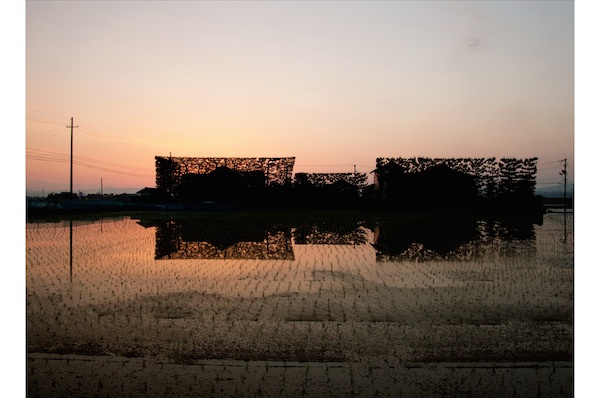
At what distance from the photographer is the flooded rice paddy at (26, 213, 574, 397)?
467 centimetres

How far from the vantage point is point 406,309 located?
7402mm

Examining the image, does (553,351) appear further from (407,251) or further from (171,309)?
(407,251)

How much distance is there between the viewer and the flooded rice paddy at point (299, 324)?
4668mm

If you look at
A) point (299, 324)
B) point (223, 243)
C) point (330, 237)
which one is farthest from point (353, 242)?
point (299, 324)

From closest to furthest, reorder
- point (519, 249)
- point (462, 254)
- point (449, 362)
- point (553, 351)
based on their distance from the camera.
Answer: point (449, 362), point (553, 351), point (462, 254), point (519, 249)

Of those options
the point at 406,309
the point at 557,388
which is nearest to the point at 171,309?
the point at 406,309

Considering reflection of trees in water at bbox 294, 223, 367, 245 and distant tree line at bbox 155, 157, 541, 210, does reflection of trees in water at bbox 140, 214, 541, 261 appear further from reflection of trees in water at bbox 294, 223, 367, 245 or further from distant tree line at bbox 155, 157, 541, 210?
distant tree line at bbox 155, 157, 541, 210

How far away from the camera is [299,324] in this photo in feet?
21.5

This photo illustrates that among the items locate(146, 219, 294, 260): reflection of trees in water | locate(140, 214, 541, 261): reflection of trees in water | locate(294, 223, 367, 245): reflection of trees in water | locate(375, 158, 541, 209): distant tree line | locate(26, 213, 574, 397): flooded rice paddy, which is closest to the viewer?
locate(26, 213, 574, 397): flooded rice paddy

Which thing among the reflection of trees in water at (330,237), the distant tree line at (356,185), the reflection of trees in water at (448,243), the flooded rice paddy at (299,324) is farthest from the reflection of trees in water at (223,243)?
the distant tree line at (356,185)

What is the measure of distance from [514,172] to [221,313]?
42932mm

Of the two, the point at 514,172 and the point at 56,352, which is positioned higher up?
the point at 514,172

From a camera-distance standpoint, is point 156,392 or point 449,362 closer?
point 156,392

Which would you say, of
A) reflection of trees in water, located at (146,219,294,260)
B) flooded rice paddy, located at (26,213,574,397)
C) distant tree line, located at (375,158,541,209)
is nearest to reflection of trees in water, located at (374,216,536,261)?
flooded rice paddy, located at (26,213,574,397)
